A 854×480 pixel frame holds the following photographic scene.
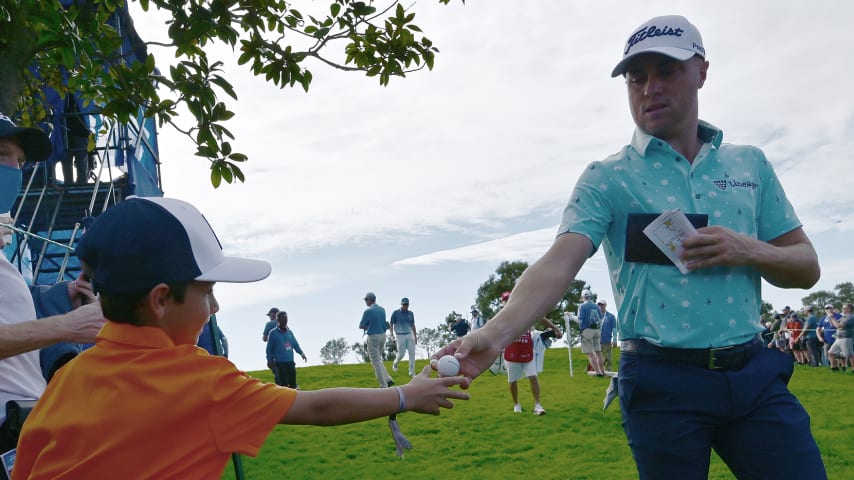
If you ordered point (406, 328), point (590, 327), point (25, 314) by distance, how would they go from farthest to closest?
point (406, 328)
point (590, 327)
point (25, 314)

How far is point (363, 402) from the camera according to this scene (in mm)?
2240

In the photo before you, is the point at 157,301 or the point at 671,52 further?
the point at 671,52

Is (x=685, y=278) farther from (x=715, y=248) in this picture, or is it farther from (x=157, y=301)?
(x=157, y=301)

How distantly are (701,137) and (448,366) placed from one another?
141 centimetres

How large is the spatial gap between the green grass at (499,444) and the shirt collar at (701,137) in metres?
6.38

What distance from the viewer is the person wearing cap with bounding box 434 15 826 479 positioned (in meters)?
2.39

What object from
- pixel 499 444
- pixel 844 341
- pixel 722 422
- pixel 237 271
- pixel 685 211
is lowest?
pixel 499 444

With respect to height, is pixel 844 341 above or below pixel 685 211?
below

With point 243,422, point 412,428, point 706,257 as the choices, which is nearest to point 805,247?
point 706,257

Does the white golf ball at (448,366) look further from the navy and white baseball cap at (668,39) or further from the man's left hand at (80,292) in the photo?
the man's left hand at (80,292)

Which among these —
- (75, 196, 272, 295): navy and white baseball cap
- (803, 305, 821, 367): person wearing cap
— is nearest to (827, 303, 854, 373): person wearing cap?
(803, 305, 821, 367): person wearing cap

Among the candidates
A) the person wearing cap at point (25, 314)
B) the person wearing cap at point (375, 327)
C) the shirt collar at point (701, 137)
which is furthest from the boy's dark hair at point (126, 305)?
the person wearing cap at point (375, 327)

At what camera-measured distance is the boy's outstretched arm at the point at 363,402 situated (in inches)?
83.6

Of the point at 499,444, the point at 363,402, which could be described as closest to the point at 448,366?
the point at 363,402
